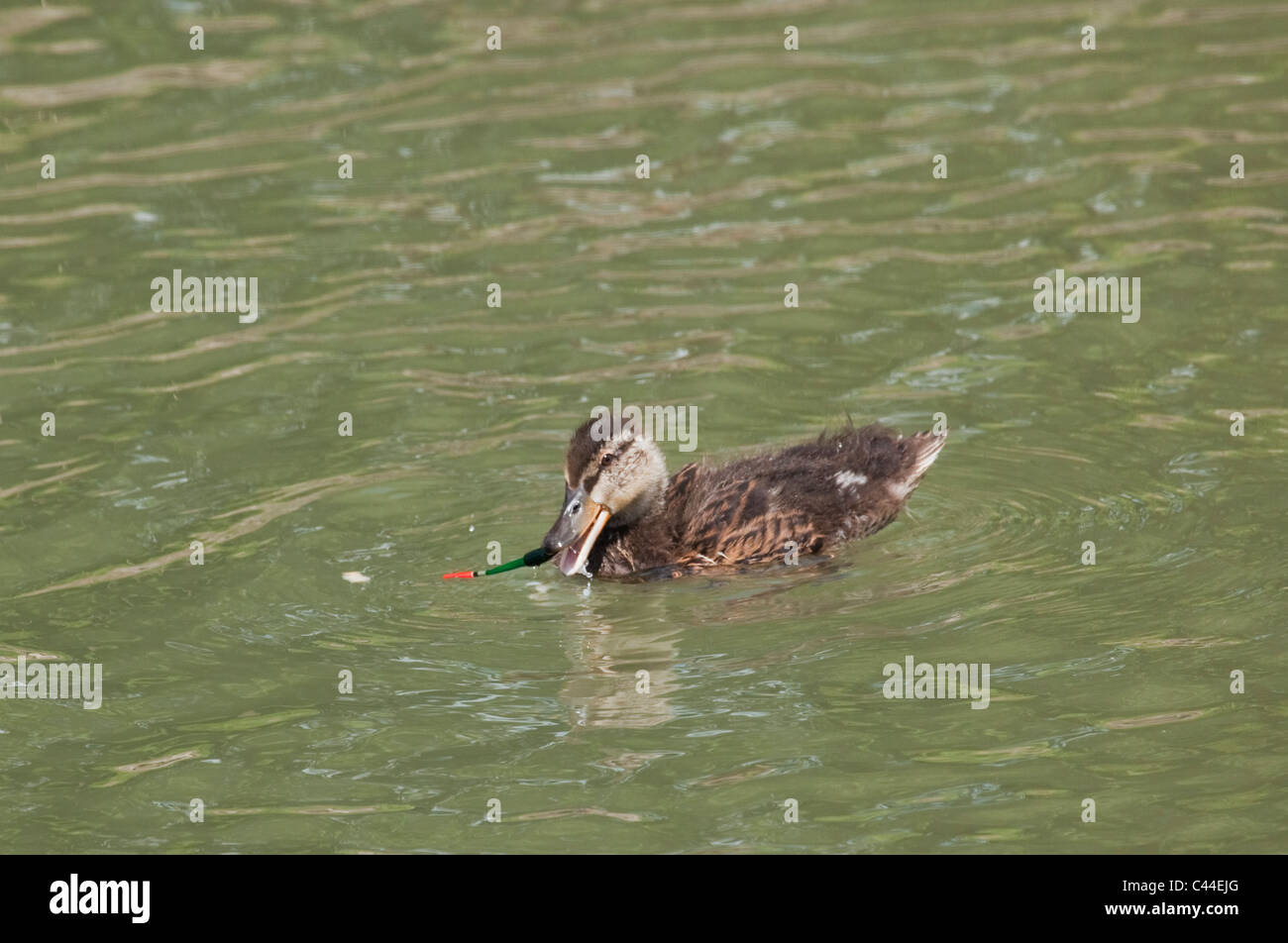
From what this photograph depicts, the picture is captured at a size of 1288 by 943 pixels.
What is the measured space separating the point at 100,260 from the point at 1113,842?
8932 mm

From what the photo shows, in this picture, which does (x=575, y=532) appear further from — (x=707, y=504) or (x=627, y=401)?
(x=627, y=401)

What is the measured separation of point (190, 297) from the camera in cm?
1321

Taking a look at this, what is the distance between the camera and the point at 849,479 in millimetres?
10023

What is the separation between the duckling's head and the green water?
0.92ft

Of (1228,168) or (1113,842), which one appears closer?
(1113,842)

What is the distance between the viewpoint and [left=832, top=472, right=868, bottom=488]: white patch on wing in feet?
32.8

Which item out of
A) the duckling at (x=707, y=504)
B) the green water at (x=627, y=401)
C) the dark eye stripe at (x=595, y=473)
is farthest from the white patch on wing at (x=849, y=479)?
the dark eye stripe at (x=595, y=473)

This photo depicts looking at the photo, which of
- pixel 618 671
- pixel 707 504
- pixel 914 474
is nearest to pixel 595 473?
pixel 707 504

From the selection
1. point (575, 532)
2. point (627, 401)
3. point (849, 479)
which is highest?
point (627, 401)

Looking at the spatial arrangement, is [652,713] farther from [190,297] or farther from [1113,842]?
[190,297]

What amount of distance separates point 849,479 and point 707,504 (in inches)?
28.8

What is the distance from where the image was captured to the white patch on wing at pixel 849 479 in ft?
32.8

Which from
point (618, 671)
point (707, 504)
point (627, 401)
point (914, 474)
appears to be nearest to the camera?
point (618, 671)

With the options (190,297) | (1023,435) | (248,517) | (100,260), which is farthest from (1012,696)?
(100,260)
